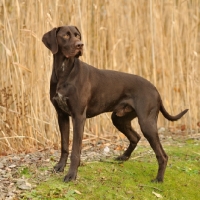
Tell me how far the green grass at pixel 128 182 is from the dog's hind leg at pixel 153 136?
14cm

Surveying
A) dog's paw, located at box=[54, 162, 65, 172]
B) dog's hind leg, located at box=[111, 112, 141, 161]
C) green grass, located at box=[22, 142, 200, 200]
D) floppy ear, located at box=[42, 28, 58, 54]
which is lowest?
green grass, located at box=[22, 142, 200, 200]

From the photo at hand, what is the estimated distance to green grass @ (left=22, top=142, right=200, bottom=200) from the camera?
453 cm

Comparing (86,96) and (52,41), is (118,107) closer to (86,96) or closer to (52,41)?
(86,96)

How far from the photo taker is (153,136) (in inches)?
203

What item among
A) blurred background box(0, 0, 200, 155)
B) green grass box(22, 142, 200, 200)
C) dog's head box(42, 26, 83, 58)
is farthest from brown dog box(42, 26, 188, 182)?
blurred background box(0, 0, 200, 155)

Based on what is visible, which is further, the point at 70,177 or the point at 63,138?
the point at 63,138

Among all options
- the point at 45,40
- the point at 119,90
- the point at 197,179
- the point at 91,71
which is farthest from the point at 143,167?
the point at 45,40

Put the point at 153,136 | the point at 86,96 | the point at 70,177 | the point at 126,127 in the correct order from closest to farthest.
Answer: the point at 70,177 → the point at 86,96 → the point at 153,136 → the point at 126,127

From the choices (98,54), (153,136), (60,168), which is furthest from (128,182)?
(98,54)

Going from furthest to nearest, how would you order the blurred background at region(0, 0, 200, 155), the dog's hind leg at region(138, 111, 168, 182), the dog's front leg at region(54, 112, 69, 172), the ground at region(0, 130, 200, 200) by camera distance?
the blurred background at region(0, 0, 200, 155)
the dog's hind leg at region(138, 111, 168, 182)
the dog's front leg at region(54, 112, 69, 172)
the ground at region(0, 130, 200, 200)

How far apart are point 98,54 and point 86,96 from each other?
239 cm

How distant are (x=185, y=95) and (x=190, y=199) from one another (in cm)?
293

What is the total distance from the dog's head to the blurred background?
124cm

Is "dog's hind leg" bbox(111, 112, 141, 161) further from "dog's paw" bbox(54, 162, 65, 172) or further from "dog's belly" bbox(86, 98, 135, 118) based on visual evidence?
"dog's paw" bbox(54, 162, 65, 172)
